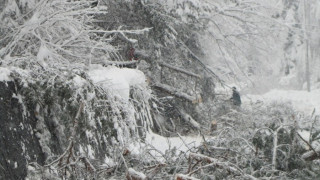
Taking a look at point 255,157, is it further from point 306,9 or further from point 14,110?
point 306,9

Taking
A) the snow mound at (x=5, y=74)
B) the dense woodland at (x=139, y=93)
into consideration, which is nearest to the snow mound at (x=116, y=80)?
the dense woodland at (x=139, y=93)

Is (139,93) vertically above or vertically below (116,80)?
below

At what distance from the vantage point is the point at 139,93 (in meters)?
7.91

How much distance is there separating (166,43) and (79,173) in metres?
9.97

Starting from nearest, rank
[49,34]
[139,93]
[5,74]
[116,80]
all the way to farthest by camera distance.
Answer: [5,74], [116,80], [49,34], [139,93]

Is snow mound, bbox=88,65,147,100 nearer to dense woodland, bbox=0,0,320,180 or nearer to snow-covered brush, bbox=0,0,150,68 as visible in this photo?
dense woodland, bbox=0,0,320,180

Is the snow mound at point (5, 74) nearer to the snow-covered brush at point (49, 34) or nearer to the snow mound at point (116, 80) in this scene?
the snow mound at point (116, 80)

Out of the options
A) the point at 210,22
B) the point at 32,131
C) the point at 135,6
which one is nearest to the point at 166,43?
the point at 135,6

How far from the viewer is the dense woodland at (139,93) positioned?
2.33 meters

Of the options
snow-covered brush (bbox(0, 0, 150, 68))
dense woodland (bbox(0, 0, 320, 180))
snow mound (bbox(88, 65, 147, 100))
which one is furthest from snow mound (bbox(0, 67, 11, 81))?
snow-covered brush (bbox(0, 0, 150, 68))

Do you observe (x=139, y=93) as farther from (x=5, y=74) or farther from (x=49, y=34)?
(x=5, y=74)

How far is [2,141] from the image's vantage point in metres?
3.53

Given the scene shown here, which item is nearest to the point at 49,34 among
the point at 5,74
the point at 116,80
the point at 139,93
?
the point at 139,93

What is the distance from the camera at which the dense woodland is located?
233 centimetres
